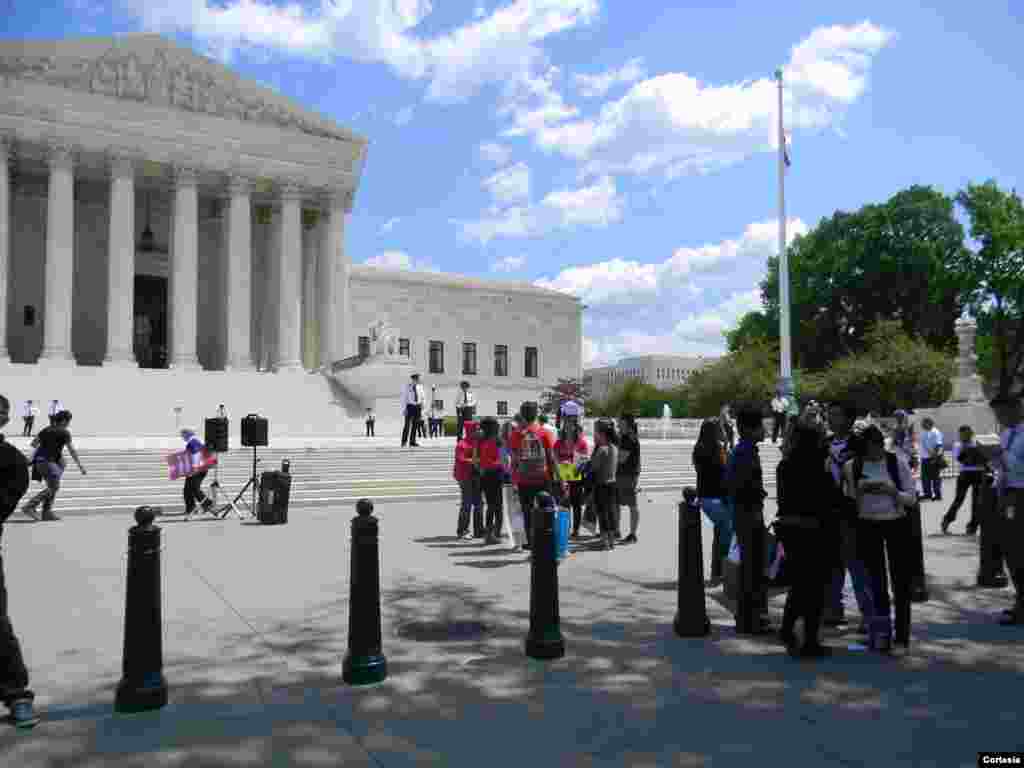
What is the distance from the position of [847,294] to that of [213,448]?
54211mm

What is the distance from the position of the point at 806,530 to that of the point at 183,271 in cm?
3736

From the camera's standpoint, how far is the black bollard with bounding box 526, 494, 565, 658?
566 cm

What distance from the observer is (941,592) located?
8.28 meters

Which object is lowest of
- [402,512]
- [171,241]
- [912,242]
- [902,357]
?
[402,512]

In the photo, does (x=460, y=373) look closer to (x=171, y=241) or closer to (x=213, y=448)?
(x=171, y=241)

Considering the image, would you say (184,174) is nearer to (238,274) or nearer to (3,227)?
(238,274)

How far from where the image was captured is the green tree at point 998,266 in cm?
5016

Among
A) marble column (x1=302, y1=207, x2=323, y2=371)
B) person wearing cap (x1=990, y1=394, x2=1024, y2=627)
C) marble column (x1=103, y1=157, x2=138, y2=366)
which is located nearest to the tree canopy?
marble column (x1=302, y1=207, x2=323, y2=371)

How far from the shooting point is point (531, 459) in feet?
32.0

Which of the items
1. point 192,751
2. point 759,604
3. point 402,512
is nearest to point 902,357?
point 402,512

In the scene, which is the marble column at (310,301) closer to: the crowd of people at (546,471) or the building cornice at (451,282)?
the building cornice at (451,282)

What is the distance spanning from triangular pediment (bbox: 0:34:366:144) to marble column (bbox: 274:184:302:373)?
12.5 ft

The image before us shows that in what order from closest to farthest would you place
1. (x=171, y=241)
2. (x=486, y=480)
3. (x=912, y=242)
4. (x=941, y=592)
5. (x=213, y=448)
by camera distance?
(x=941, y=592) < (x=486, y=480) < (x=213, y=448) < (x=171, y=241) < (x=912, y=242)

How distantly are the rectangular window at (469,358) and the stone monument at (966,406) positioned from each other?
120ft
